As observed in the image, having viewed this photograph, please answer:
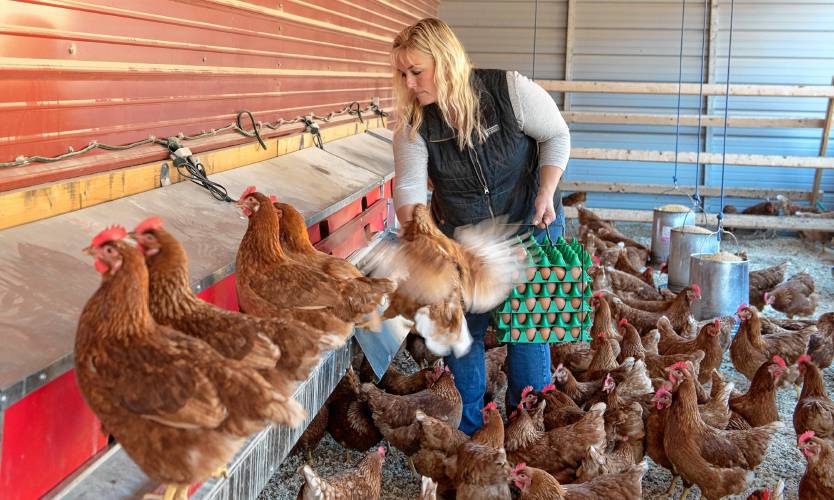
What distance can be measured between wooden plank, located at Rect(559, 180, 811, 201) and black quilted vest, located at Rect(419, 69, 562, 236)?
8.46 m

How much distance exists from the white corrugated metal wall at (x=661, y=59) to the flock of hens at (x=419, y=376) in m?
7.99

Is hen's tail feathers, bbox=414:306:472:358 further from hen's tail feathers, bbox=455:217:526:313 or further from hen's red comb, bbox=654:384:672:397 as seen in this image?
hen's red comb, bbox=654:384:672:397

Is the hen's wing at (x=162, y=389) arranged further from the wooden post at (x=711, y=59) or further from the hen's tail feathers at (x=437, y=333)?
the wooden post at (x=711, y=59)

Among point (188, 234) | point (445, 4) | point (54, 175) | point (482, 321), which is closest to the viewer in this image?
point (54, 175)

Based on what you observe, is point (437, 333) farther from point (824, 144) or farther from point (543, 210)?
point (824, 144)

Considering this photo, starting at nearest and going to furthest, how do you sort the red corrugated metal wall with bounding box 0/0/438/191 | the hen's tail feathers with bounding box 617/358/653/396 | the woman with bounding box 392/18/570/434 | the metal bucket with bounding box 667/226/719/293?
the red corrugated metal wall with bounding box 0/0/438/191 → the woman with bounding box 392/18/570/434 → the hen's tail feathers with bounding box 617/358/653/396 → the metal bucket with bounding box 667/226/719/293

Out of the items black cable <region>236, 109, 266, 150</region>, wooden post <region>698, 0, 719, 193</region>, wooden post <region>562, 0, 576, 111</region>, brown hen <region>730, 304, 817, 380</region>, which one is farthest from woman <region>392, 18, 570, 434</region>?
wooden post <region>698, 0, 719, 193</region>

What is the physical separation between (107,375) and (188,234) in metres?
1.26

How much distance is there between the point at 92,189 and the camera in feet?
9.27

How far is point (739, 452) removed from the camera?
14.2ft

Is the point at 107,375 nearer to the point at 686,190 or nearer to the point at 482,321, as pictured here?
the point at 482,321

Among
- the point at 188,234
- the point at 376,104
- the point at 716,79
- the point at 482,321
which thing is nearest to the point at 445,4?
the point at 716,79

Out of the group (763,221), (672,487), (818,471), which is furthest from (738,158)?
(818,471)

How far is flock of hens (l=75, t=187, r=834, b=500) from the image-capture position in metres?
1.75
